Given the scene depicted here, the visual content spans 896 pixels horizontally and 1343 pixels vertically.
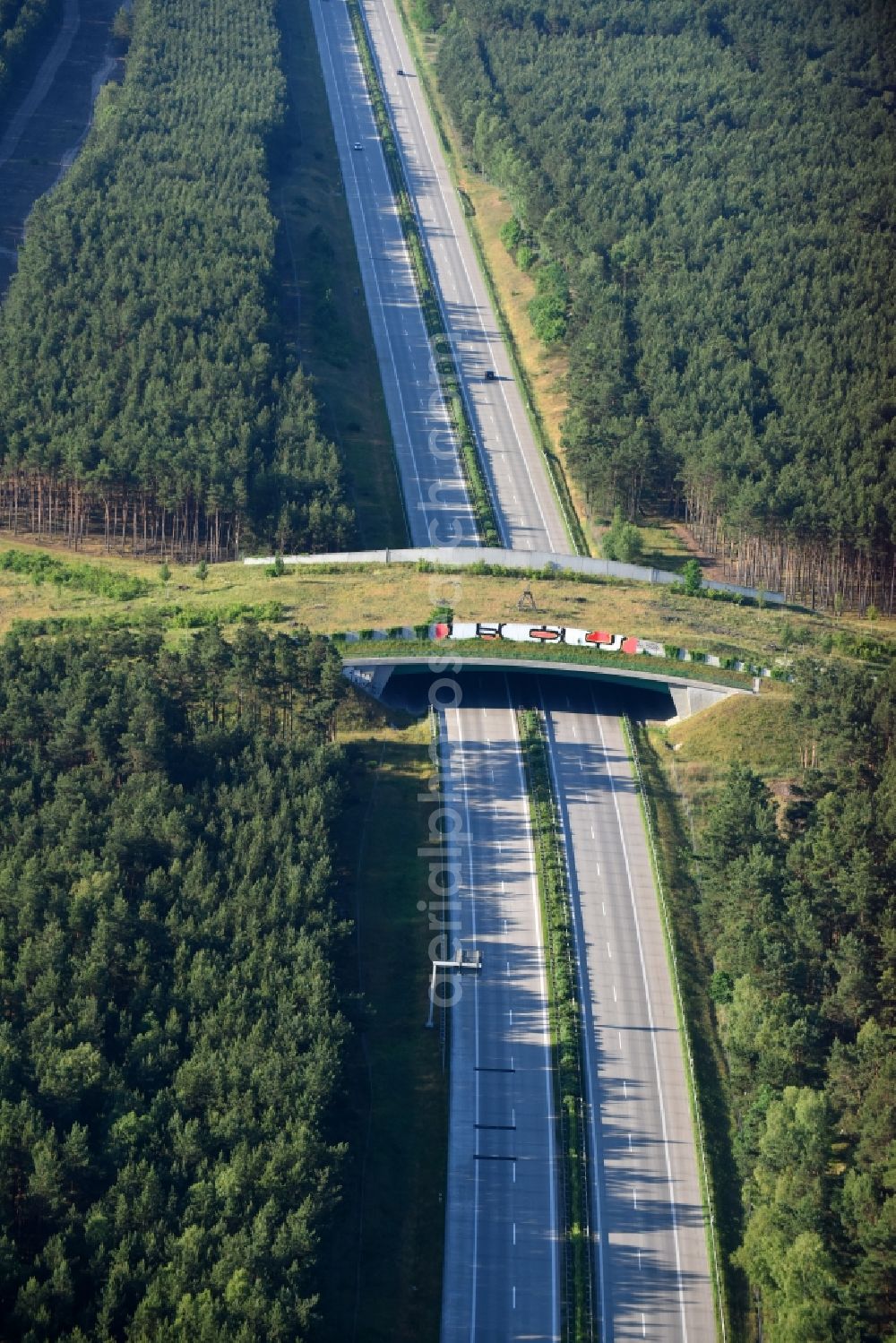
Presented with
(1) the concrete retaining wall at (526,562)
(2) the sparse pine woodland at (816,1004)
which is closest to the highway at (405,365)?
(1) the concrete retaining wall at (526,562)

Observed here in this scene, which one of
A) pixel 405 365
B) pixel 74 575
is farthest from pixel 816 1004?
pixel 405 365

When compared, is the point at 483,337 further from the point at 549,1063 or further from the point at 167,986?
the point at 167,986

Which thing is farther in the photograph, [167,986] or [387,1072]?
[387,1072]

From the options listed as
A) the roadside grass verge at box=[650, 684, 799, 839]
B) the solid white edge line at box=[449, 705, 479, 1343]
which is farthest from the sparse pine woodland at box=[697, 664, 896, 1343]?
the solid white edge line at box=[449, 705, 479, 1343]

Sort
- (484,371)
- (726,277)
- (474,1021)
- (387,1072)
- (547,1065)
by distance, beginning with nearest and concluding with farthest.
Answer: (387,1072)
(547,1065)
(474,1021)
(726,277)
(484,371)

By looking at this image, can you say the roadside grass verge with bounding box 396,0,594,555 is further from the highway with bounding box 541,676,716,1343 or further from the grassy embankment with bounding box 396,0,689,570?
the highway with bounding box 541,676,716,1343

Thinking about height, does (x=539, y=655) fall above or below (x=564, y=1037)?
above
